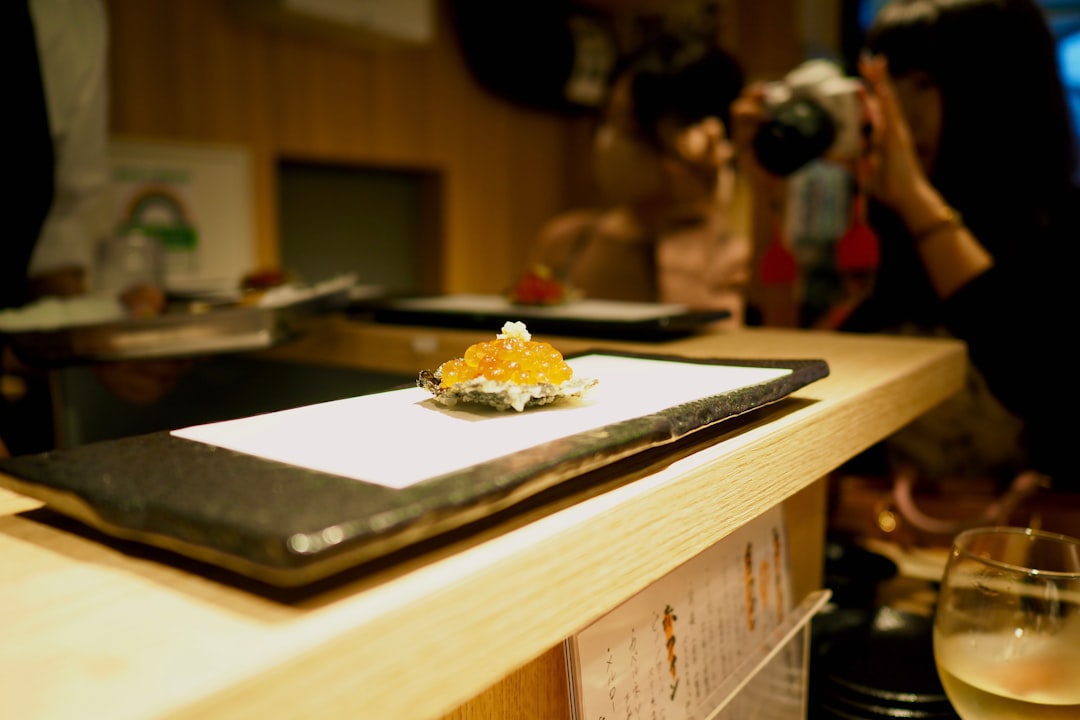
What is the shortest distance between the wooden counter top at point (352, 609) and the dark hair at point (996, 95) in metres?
1.17

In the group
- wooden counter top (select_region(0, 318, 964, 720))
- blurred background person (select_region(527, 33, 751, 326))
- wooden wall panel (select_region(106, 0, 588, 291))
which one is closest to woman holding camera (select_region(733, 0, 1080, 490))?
blurred background person (select_region(527, 33, 751, 326))

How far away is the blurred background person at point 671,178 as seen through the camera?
6.08 ft

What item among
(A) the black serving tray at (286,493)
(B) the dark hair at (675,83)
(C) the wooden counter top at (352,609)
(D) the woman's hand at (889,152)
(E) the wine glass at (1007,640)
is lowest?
(E) the wine glass at (1007,640)

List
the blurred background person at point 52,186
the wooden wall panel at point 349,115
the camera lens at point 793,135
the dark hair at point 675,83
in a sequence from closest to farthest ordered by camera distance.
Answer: the blurred background person at point 52,186
the camera lens at point 793,135
the dark hair at point 675,83
the wooden wall panel at point 349,115

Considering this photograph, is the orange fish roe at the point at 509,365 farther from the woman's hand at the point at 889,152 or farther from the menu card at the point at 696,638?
the woman's hand at the point at 889,152

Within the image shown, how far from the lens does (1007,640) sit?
660mm

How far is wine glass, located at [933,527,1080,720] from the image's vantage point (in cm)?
61

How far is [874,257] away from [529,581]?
1213 mm

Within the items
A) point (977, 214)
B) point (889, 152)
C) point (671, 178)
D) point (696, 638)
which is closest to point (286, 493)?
point (696, 638)

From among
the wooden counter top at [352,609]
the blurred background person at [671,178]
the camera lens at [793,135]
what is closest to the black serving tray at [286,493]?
the wooden counter top at [352,609]

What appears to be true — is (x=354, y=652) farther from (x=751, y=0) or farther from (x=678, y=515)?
(x=751, y=0)

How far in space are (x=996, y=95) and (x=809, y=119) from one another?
0.41m

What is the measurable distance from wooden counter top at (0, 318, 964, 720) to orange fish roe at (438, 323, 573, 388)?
3.4 inches

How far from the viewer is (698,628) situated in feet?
2.27
